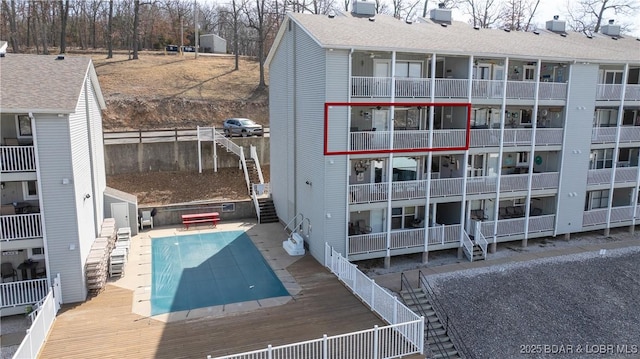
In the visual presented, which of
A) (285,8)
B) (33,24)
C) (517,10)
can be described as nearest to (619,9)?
(517,10)

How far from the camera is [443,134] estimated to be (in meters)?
20.0

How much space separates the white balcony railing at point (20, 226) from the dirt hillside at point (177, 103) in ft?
38.1

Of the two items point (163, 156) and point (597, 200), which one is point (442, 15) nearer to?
point (597, 200)

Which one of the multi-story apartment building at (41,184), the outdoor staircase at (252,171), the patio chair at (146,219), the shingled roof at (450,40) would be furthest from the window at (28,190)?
the outdoor staircase at (252,171)

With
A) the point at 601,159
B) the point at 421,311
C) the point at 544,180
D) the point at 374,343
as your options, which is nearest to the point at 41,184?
the point at 374,343

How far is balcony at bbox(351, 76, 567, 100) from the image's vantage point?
18.5 m

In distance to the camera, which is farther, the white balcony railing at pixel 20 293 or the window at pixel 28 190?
the window at pixel 28 190

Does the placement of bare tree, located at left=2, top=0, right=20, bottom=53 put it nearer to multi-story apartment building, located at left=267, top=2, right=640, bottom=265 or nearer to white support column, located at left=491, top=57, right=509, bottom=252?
multi-story apartment building, located at left=267, top=2, right=640, bottom=265

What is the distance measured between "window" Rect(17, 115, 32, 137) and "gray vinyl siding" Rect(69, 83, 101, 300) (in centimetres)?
162

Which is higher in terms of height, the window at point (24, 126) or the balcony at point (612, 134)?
the window at point (24, 126)

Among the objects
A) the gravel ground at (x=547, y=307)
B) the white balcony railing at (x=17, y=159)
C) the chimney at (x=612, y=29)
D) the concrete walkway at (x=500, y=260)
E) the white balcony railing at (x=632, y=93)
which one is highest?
the chimney at (x=612, y=29)

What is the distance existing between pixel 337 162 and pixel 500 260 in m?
9.29

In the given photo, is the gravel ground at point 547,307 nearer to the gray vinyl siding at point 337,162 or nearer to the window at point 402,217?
the window at point 402,217

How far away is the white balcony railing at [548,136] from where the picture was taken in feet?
72.5
